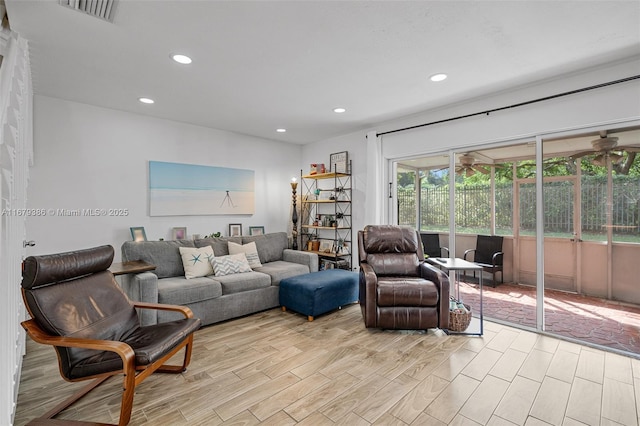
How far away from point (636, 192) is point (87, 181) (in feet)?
18.3

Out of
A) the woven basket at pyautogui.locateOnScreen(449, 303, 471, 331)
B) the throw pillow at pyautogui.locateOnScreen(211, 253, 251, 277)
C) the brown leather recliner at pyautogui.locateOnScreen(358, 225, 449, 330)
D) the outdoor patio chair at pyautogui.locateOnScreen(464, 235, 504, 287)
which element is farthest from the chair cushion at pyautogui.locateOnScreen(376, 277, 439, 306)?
the throw pillow at pyautogui.locateOnScreen(211, 253, 251, 277)

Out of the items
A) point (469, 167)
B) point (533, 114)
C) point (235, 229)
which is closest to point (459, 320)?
point (469, 167)

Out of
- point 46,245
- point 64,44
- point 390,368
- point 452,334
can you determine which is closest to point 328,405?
point 390,368

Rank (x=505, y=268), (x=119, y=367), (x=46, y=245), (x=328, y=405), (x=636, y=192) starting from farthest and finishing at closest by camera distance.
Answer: (x=505, y=268) → (x=46, y=245) → (x=636, y=192) → (x=328, y=405) → (x=119, y=367)

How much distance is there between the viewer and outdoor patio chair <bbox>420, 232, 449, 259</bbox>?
4.05 metres

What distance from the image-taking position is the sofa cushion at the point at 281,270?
155 inches

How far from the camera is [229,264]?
12.5 feet

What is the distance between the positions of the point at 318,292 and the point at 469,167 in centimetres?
237

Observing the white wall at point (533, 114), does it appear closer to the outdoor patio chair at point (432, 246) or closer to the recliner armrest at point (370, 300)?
the outdoor patio chair at point (432, 246)

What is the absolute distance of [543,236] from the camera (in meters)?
3.18

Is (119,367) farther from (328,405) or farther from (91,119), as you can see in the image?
(91,119)

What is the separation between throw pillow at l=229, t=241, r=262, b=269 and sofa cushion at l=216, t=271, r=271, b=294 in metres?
0.33

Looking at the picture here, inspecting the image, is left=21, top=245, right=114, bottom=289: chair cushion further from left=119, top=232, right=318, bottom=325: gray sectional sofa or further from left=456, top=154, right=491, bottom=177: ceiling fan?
left=456, top=154, right=491, bottom=177: ceiling fan

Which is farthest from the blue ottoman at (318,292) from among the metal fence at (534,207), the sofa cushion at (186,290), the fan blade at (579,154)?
the fan blade at (579,154)
